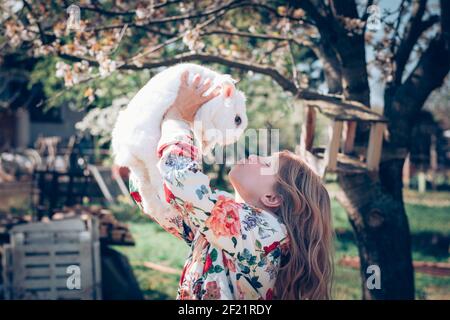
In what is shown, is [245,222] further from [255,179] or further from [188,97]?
[188,97]

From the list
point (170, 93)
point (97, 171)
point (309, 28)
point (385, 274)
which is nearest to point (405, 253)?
point (385, 274)

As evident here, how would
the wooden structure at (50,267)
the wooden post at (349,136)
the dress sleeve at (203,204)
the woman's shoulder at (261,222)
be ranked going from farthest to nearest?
the wooden structure at (50,267)
the wooden post at (349,136)
the woman's shoulder at (261,222)
the dress sleeve at (203,204)

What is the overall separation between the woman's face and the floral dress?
9cm

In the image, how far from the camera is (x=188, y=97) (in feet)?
6.07

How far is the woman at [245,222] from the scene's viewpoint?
169 centimetres

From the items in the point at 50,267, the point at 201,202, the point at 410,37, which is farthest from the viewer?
the point at 50,267

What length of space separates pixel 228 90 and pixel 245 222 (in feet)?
1.61

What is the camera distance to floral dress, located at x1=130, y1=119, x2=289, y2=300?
65.9 inches

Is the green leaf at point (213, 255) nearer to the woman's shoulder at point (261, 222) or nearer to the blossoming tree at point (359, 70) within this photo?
the woman's shoulder at point (261, 222)

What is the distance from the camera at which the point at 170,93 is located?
1820 mm

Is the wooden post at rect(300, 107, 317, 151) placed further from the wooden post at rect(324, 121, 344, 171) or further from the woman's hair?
the woman's hair

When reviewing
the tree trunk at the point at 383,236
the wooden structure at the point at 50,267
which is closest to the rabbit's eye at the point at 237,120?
the tree trunk at the point at 383,236

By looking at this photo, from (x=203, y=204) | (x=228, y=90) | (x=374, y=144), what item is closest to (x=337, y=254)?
(x=374, y=144)

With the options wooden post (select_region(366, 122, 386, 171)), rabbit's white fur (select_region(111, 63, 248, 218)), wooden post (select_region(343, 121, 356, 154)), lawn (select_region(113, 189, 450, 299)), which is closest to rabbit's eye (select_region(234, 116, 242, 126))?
rabbit's white fur (select_region(111, 63, 248, 218))
